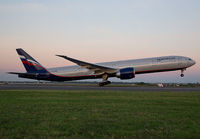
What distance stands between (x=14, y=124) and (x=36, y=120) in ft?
2.68

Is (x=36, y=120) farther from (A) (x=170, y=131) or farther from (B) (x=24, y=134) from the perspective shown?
(A) (x=170, y=131)

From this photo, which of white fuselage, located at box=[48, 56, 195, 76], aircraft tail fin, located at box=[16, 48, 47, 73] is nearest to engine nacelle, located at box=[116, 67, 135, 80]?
white fuselage, located at box=[48, 56, 195, 76]

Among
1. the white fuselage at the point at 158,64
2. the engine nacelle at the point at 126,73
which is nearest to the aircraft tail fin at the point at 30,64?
the engine nacelle at the point at 126,73

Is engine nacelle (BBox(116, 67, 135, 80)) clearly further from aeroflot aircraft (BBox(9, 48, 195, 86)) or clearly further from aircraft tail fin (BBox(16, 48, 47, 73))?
aircraft tail fin (BBox(16, 48, 47, 73))

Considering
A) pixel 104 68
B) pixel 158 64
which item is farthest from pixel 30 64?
pixel 158 64

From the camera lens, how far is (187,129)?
19.1 feet

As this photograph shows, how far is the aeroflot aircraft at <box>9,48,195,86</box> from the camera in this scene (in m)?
30.6

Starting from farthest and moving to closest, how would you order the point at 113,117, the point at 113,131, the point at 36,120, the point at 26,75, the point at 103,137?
the point at 26,75 → the point at 113,117 → the point at 36,120 → the point at 113,131 → the point at 103,137

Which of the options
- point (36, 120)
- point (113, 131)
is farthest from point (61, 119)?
point (113, 131)

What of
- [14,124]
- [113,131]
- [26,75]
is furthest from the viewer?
[26,75]

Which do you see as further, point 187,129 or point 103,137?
point 187,129

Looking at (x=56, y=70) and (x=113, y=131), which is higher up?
(x=56, y=70)

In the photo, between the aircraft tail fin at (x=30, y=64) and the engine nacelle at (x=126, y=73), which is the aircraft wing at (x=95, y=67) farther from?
the aircraft tail fin at (x=30, y=64)

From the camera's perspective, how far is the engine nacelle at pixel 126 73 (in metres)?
29.9
